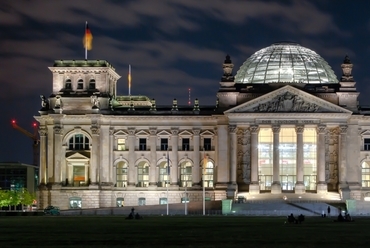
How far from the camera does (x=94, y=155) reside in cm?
14912

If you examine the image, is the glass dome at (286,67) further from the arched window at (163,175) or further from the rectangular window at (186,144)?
the arched window at (163,175)

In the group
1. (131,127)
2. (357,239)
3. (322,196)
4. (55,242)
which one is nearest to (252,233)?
(357,239)

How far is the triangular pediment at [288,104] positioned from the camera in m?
143

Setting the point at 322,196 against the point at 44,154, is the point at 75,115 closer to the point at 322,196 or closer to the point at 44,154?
the point at 44,154

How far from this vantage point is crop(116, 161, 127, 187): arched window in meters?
152

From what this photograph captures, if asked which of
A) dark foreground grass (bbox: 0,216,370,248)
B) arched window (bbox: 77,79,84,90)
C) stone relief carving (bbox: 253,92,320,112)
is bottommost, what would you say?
dark foreground grass (bbox: 0,216,370,248)

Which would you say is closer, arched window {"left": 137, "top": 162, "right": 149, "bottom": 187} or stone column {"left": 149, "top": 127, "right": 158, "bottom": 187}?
stone column {"left": 149, "top": 127, "right": 158, "bottom": 187}

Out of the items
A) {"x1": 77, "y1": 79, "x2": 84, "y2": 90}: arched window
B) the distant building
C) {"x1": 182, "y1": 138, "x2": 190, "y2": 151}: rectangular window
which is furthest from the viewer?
{"x1": 182, "y1": 138, "x2": 190, "y2": 151}: rectangular window

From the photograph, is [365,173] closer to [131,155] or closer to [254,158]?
[254,158]

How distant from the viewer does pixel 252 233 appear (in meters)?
63.0

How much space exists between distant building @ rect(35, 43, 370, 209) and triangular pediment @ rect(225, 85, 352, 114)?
159 millimetres

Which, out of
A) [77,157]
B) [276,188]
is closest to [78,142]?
[77,157]

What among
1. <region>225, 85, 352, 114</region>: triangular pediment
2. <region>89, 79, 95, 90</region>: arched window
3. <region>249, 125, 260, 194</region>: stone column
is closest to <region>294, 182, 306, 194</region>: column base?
<region>249, 125, 260, 194</region>: stone column

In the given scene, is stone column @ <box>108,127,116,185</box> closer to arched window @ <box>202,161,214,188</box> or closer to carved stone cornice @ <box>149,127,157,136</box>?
carved stone cornice @ <box>149,127,157,136</box>
